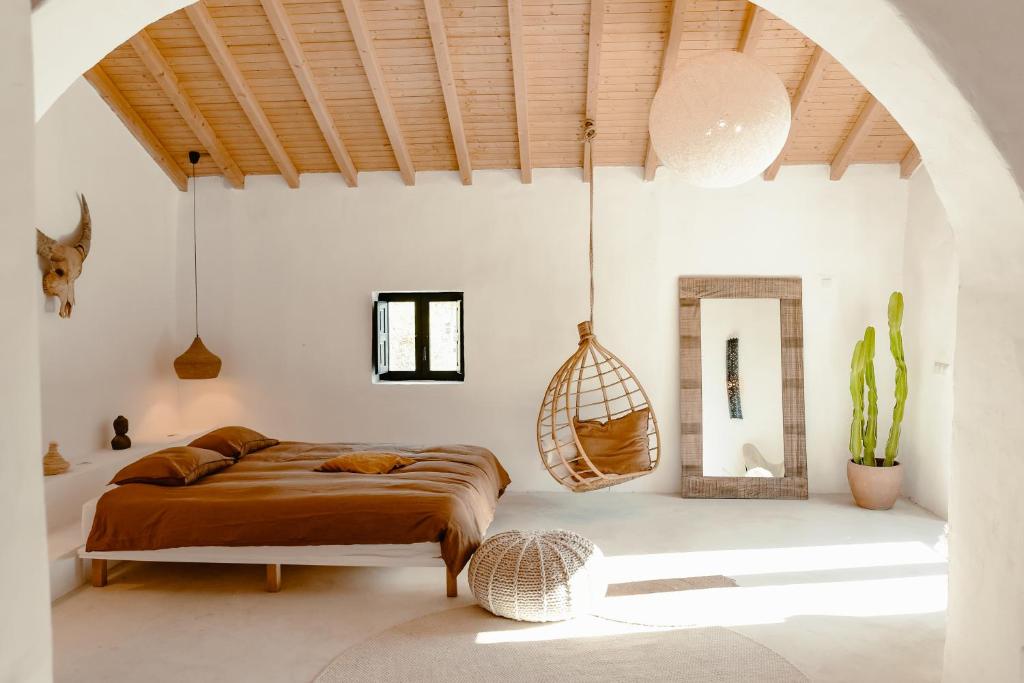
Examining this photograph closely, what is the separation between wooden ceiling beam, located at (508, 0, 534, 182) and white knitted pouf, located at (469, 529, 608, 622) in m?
2.90

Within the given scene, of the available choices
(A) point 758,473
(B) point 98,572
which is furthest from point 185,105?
(A) point 758,473

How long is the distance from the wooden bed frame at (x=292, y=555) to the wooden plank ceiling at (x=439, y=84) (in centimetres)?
288

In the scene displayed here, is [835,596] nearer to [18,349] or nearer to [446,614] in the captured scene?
[446,614]

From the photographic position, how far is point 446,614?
364 cm

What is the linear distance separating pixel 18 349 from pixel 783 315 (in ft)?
18.4

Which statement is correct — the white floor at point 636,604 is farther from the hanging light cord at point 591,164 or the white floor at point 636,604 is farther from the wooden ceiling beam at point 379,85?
the wooden ceiling beam at point 379,85

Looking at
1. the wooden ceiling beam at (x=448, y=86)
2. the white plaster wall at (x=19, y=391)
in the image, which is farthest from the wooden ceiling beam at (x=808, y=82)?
the white plaster wall at (x=19, y=391)

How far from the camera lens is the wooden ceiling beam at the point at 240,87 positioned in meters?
4.73

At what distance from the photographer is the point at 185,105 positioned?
217 inches

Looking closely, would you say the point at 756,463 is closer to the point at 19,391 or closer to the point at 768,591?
the point at 768,591

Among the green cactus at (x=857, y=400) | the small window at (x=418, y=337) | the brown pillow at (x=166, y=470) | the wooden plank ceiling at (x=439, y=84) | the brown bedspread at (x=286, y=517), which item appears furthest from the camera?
the small window at (x=418, y=337)

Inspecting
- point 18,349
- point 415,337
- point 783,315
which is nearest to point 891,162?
point 783,315

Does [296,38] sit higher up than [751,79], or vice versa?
[296,38]

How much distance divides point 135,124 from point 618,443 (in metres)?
4.09
